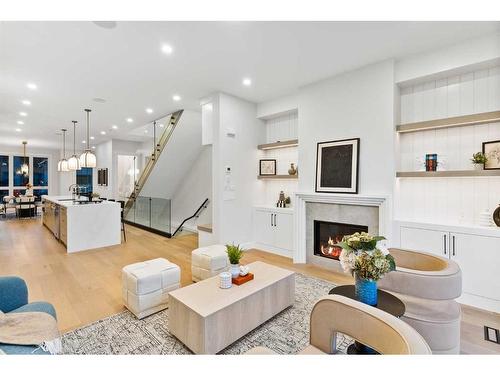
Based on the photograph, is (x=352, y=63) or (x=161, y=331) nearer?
(x=161, y=331)

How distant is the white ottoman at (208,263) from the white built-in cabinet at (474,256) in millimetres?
2803

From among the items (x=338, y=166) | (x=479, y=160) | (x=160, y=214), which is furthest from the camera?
(x=160, y=214)

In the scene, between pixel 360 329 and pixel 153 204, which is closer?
pixel 360 329

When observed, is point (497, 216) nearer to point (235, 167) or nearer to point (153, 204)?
point (235, 167)

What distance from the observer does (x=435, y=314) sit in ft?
6.46

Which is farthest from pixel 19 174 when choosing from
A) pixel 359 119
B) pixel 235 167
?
pixel 359 119

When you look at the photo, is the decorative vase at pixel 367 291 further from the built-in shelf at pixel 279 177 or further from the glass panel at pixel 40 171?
the glass panel at pixel 40 171

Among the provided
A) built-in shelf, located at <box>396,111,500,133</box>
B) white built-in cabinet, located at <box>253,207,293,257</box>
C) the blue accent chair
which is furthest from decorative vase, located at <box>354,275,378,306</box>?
white built-in cabinet, located at <box>253,207,293,257</box>

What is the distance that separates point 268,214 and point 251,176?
93 cm

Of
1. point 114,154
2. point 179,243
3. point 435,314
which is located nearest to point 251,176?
point 179,243

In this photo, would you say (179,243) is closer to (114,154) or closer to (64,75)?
(64,75)

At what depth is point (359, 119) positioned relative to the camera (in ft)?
12.7

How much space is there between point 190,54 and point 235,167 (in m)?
2.30
